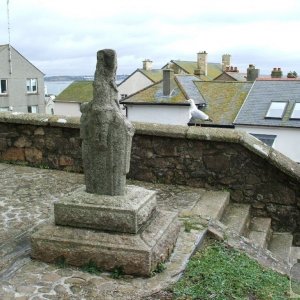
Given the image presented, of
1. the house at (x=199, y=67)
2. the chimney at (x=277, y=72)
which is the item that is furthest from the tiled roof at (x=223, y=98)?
the house at (x=199, y=67)

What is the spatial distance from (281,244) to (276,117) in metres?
20.4

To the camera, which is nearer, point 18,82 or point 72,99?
point 18,82

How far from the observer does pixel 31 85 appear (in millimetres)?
43938

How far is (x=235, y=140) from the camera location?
23.2ft

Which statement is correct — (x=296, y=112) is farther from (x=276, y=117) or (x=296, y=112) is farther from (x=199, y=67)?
(x=199, y=67)

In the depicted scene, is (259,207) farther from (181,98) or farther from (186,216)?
(181,98)

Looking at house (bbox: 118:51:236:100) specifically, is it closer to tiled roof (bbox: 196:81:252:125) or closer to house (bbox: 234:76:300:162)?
tiled roof (bbox: 196:81:252:125)

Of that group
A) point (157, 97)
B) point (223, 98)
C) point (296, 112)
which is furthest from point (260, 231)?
point (157, 97)

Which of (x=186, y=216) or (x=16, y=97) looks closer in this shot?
(x=186, y=216)

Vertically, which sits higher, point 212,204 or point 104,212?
point 104,212

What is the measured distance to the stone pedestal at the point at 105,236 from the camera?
13.8ft

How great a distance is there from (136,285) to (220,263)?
0.99m

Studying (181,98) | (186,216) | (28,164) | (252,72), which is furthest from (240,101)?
(186,216)

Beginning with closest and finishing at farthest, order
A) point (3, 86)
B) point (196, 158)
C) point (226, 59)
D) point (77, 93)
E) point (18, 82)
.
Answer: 1. point (196, 158)
2. point (3, 86)
3. point (18, 82)
4. point (77, 93)
5. point (226, 59)
